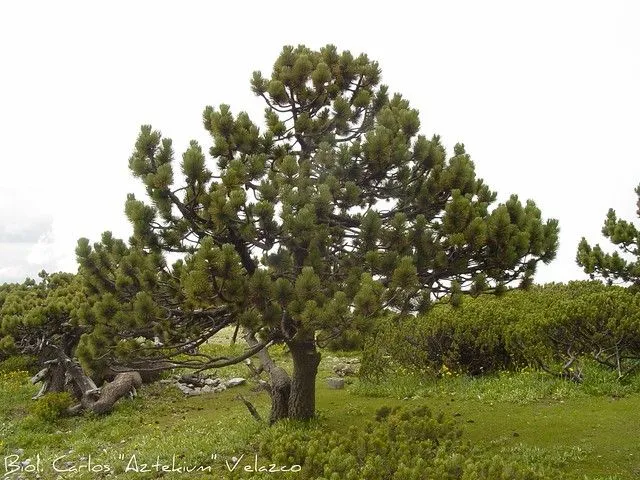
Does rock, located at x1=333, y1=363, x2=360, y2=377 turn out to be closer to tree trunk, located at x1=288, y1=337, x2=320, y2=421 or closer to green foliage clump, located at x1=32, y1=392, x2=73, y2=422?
tree trunk, located at x1=288, y1=337, x2=320, y2=421

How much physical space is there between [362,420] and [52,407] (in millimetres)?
8819

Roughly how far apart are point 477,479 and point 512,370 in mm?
10244

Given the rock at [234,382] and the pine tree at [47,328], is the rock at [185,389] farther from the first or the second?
the pine tree at [47,328]

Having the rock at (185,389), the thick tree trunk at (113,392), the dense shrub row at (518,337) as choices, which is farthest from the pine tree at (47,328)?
the dense shrub row at (518,337)

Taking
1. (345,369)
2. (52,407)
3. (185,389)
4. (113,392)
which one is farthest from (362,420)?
(52,407)

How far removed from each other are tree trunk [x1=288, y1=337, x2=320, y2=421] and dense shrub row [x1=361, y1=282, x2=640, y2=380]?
9.75 feet

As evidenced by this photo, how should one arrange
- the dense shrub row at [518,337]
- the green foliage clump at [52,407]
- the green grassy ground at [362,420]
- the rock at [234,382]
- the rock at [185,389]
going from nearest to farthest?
the green grassy ground at [362,420]
the dense shrub row at [518,337]
the green foliage clump at [52,407]
the rock at [185,389]
the rock at [234,382]

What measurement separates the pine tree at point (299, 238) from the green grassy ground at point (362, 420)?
2.41 m

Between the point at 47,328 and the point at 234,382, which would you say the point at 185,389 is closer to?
the point at 234,382

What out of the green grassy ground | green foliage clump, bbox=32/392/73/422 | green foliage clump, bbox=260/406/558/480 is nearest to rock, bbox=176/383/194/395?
the green grassy ground

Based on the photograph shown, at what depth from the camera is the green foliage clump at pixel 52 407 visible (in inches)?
577

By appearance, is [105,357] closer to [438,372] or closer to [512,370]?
[438,372]

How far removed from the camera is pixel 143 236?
922cm

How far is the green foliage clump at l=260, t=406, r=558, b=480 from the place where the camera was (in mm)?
5961
